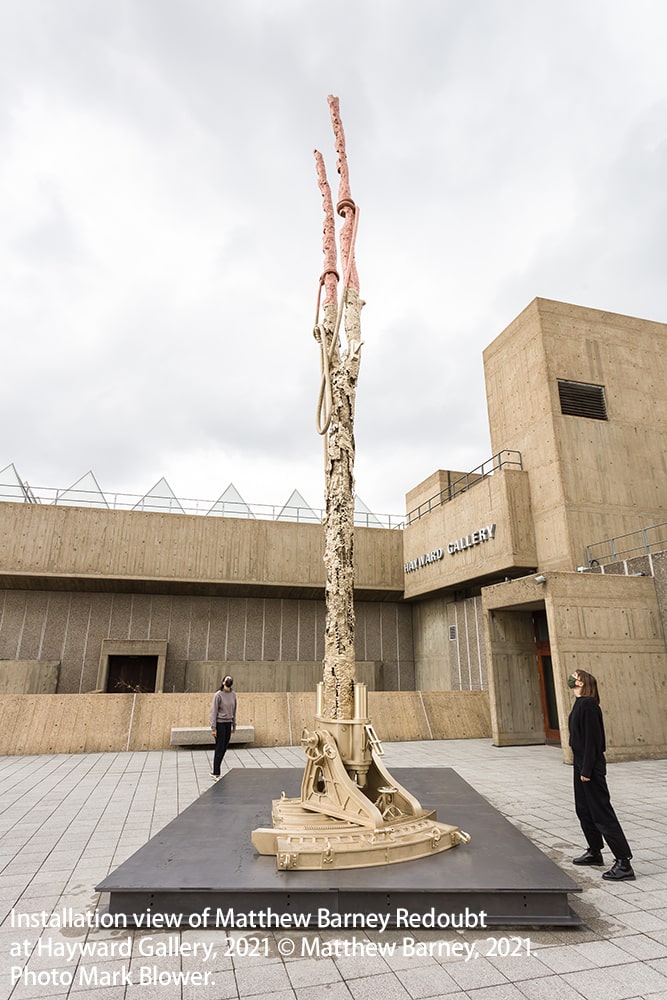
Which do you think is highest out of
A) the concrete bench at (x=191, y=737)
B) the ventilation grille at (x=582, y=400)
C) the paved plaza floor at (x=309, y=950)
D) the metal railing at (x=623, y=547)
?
the ventilation grille at (x=582, y=400)

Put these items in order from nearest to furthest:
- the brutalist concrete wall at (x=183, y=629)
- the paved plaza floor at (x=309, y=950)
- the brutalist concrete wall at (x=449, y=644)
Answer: the paved plaza floor at (x=309, y=950)
the brutalist concrete wall at (x=449, y=644)
the brutalist concrete wall at (x=183, y=629)

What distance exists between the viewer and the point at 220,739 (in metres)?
9.09

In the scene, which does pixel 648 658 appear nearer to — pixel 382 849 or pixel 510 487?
pixel 510 487

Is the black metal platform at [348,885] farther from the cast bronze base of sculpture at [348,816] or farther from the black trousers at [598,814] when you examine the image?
the black trousers at [598,814]

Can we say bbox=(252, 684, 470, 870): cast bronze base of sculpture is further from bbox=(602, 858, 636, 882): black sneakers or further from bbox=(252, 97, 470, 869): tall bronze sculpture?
bbox=(602, 858, 636, 882): black sneakers

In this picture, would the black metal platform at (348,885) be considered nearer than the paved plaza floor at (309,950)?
No

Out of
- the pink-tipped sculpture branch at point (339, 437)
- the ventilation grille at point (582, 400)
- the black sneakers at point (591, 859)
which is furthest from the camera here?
the ventilation grille at point (582, 400)

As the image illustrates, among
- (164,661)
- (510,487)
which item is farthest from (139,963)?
(164,661)

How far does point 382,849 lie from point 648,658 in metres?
9.51

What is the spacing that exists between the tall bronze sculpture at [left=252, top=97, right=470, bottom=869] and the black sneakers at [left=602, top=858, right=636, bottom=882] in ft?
3.92

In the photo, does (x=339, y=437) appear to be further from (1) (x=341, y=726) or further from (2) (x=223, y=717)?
(2) (x=223, y=717)

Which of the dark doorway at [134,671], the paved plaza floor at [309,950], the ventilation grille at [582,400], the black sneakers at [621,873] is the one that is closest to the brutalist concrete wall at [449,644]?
the ventilation grille at [582,400]

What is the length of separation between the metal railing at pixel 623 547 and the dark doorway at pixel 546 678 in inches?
78.9

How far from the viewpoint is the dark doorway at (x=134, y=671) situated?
1972cm
